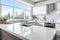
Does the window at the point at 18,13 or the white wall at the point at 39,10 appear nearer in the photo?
the window at the point at 18,13

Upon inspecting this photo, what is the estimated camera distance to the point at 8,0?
12.6ft

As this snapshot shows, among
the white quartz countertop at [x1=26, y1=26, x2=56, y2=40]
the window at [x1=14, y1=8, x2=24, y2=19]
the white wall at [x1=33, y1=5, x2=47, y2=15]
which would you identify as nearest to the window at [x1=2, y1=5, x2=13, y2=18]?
the window at [x1=14, y1=8, x2=24, y2=19]

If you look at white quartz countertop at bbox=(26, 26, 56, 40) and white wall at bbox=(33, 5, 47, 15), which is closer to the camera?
white quartz countertop at bbox=(26, 26, 56, 40)

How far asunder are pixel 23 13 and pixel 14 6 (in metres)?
0.95

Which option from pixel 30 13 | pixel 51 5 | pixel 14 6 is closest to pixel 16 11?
pixel 14 6

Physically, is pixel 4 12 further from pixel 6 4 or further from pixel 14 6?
pixel 14 6

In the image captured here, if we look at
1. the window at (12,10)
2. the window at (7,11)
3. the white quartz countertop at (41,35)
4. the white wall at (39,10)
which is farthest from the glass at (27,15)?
the white quartz countertop at (41,35)

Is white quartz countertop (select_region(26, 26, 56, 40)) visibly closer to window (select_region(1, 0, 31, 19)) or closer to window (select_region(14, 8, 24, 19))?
window (select_region(1, 0, 31, 19))

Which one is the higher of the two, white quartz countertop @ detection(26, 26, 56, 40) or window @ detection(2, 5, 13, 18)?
window @ detection(2, 5, 13, 18)

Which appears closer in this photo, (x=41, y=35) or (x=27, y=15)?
(x=41, y=35)

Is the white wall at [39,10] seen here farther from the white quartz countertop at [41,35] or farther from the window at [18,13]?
the white quartz countertop at [41,35]

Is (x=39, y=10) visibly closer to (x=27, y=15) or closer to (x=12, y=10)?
(x=27, y=15)

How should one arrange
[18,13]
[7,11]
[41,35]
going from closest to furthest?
[41,35] → [7,11] → [18,13]

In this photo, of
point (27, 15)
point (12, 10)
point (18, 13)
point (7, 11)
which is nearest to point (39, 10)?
point (27, 15)
